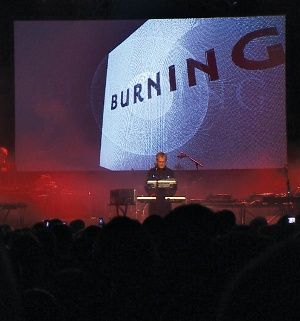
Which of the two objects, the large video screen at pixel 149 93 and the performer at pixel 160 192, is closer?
the performer at pixel 160 192

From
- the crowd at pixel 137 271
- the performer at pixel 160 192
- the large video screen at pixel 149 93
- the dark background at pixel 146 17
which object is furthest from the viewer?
the dark background at pixel 146 17

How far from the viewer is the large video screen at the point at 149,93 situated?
40.8 ft

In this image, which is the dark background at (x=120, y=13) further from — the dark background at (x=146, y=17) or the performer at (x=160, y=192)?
the performer at (x=160, y=192)

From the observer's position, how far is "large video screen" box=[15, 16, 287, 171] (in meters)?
12.4

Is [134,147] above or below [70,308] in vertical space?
above

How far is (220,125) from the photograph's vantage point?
40.8ft

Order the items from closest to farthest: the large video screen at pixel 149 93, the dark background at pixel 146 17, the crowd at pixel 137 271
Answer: the crowd at pixel 137 271 → the large video screen at pixel 149 93 → the dark background at pixel 146 17

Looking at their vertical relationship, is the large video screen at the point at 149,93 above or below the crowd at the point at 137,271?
above

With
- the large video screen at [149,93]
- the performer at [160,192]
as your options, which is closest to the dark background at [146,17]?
the large video screen at [149,93]

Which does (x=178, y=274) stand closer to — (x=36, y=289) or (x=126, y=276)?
(x=126, y=276)

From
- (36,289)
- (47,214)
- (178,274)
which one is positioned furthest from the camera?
(47,214)

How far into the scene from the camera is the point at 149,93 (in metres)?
12.6

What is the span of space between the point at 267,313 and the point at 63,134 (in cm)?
1174

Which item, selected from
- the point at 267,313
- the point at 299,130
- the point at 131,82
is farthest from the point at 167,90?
the point at 267,313
